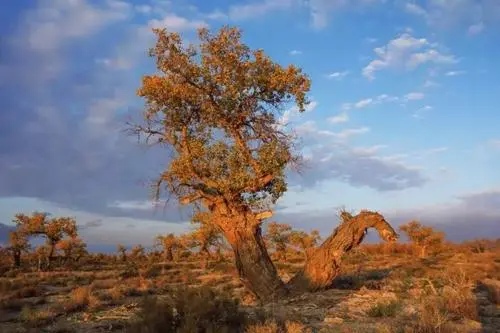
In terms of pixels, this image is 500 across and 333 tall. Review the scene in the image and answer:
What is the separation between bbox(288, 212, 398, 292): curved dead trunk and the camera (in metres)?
18.8

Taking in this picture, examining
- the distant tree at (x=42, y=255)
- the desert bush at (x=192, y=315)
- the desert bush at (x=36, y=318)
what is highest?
the distant tree at (x=42, y=255)

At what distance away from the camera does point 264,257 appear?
18.9 m

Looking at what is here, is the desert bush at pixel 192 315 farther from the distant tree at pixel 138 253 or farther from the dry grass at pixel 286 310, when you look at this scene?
the distant tree at pixel 138 253

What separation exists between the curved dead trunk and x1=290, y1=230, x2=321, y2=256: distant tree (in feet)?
107

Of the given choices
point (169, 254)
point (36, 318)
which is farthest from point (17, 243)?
point (36, 318)

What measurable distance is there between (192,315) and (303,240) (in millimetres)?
48775

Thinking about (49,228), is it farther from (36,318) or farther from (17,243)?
(36,318)

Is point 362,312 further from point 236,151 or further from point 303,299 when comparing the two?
point 236,151

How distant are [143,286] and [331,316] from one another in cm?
1530

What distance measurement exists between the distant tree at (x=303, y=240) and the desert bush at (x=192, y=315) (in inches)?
1584

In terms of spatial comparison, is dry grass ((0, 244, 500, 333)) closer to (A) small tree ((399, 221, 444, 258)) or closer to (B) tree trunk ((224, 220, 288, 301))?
(B) tree trunk ((224, 220, 288, 301))

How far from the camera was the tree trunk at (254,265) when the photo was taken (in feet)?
60.0

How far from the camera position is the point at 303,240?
5888cm

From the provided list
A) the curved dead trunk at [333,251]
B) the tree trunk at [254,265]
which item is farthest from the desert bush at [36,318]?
the curved dead trunk at [333,251]
